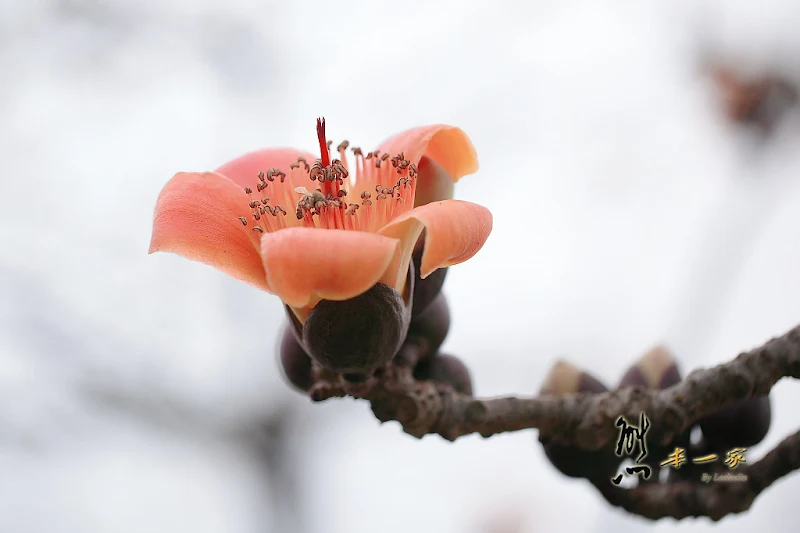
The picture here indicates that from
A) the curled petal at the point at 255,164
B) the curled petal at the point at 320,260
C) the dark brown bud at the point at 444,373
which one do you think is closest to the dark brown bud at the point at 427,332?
the dark brown bud at the point at 444,373

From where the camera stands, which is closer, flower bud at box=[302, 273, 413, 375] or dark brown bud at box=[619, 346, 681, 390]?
flower bud at box=[302, 273, 413, 375]

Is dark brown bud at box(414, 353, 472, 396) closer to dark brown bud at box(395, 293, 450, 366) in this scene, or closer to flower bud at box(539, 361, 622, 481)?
dark brown bud at box(395, 293, 450, 366)

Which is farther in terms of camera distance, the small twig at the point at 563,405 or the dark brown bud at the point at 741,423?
the dark brown bud at the point at 741,423

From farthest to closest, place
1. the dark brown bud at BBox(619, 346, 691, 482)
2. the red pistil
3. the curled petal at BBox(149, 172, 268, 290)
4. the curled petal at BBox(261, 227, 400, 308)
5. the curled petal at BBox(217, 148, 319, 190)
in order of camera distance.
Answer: the dark brown bud at BBox(619, 346, 691, 482) < the curled petal at BBox(217, 148, 319, 190) < the red pistil < the curled petal at BBox(149, 172, 268, 290) < the curled petal at BBox(261, 227, 400, 308)

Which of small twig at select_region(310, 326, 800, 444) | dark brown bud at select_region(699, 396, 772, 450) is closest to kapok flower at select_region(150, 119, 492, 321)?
small twig at select_region(310, 326, 800, 444)

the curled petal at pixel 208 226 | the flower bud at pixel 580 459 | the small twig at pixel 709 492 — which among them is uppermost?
the curled petal at pixel 208 226

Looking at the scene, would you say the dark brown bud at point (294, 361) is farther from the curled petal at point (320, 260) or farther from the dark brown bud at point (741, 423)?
the dark brown bud at point (741, 423)

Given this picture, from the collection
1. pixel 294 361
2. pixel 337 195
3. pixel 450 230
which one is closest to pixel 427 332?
pixel 294 361
